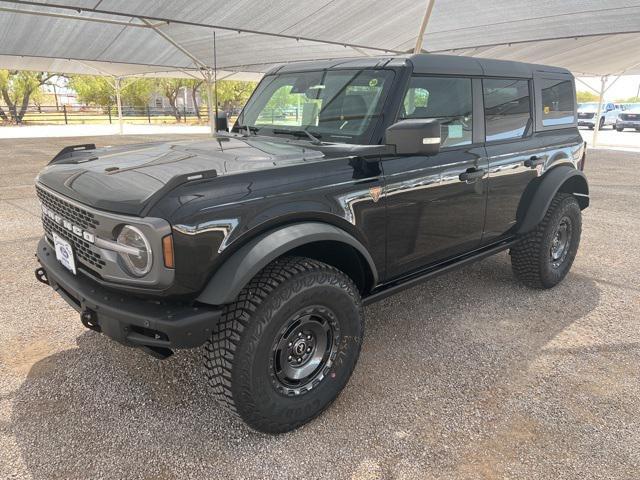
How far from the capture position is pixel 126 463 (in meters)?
2.14

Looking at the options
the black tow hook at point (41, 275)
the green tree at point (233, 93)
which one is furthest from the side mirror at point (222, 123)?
the green tree at point (233, 93)

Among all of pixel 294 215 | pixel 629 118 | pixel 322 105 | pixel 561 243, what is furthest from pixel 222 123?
pixel 629 118

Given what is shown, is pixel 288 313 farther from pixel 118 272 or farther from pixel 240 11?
pixel 240 11

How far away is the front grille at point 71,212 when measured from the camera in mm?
2135

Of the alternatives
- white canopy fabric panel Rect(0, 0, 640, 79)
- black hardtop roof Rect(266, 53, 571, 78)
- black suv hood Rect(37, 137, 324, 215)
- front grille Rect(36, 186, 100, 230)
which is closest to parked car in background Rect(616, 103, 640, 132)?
white canopy fabric panel Rect(0, 0, 640, 79)

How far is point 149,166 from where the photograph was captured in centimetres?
239

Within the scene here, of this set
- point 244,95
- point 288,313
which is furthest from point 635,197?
point 244,95

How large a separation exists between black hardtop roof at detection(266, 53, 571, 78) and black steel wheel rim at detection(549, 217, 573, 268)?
1336mm

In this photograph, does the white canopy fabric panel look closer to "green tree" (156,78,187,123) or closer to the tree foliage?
the tree foliage

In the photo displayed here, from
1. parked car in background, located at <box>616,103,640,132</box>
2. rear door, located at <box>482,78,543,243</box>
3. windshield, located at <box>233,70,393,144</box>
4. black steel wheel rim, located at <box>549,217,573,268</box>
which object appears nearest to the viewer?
windshield, located at <box>233,70,393,144</box>

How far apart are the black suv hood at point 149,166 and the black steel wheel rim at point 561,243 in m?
→ 2.63

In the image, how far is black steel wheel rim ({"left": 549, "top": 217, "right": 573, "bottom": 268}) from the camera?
13.7 ft

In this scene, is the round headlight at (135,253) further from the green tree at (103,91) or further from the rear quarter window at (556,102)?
the green tree at (103,91)

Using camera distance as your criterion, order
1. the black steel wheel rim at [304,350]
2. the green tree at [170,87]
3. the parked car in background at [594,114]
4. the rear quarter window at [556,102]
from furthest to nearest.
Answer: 1. the green tree at [170,87]
2. the parked car in background at [594,114]
3. the rear quarter window at [556,102]
4. the black steel wheel rim at [304,350]
